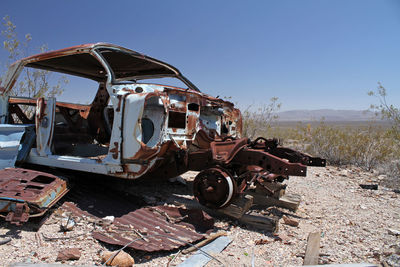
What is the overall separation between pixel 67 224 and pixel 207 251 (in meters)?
1.60

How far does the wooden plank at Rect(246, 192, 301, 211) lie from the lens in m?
3.99

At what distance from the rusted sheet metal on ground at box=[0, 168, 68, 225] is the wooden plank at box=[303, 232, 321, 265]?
9.22 ft

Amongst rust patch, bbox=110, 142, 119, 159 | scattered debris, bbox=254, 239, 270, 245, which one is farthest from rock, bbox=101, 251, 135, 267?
scattered debris, bbox=254, 239, 270, 245

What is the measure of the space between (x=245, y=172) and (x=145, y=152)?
1.31 m

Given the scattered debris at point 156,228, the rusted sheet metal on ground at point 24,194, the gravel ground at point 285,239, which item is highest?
the rusted sheet metal on ground at point 24,194

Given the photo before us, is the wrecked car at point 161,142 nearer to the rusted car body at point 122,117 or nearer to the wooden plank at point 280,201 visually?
the rusted car body at point 122,117

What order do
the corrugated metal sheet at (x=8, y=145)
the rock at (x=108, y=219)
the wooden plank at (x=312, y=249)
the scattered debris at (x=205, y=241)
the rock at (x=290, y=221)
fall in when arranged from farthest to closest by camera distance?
the corrugated metal sheet at (x=8, y=145), the rock at (x=290, y=221), the rock at (x=108, y=219), the scattered debris at (x=205, y=241), the wooden plank at (x=312, y=249)

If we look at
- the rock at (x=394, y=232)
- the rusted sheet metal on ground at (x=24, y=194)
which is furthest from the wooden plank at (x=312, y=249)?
the rusted sheet metal on ground at (x=24, y=194)

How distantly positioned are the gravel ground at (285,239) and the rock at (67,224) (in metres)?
0.06

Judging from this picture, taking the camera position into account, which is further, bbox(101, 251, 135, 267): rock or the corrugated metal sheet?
the corrugated metal sheet

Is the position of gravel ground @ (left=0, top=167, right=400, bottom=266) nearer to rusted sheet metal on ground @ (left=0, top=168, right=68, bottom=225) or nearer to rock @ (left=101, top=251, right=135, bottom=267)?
rock @ (left=101, top=251, right=135, bottom=267)

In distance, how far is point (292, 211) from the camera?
399cm

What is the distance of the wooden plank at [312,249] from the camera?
2534mm

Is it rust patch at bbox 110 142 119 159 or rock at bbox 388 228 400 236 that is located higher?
rust patch at bbox 110 142 119 159
